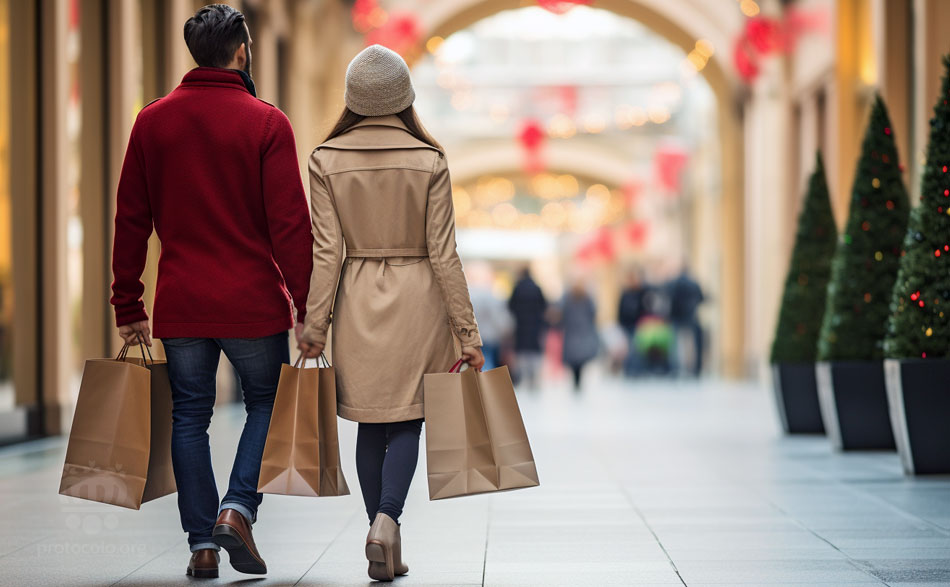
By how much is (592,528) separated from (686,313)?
13.7m

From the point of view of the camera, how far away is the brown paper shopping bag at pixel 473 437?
3.88 meters

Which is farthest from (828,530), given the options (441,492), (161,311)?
(161,311)

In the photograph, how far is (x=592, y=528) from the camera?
16.2ft

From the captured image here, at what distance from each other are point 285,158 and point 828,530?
8.09ft

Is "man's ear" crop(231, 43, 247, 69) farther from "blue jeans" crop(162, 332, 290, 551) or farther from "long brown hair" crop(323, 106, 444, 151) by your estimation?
"blue jeans" crop(162, 332, 290, 551)

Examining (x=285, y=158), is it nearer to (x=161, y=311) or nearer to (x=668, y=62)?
(x=161, y=311)

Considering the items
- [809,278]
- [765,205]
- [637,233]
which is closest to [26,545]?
[809,278]

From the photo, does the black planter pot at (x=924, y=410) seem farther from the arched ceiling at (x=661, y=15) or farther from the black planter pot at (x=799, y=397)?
the arched ceiling at (x=661, y=15)

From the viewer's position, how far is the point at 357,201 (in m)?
3.99

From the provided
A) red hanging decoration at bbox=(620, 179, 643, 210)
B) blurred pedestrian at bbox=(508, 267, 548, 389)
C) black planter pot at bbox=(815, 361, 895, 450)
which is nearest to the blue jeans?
black planter pot at bbox=(815, 361, 895, 450)

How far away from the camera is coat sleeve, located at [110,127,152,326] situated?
3943 millimetres

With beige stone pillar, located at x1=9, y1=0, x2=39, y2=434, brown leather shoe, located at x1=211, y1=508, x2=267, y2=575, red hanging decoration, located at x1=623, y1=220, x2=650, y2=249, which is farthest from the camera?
red hanging decoration, located at x1=623, y1=220, x2=650, y2=249

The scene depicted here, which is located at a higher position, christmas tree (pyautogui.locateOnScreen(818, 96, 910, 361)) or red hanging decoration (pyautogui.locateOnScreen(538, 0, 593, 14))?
red hanging decoration (pyautogui.locateOnScreen(538, 0, 593, 14))

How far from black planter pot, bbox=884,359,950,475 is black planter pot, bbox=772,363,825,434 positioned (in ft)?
8.43
